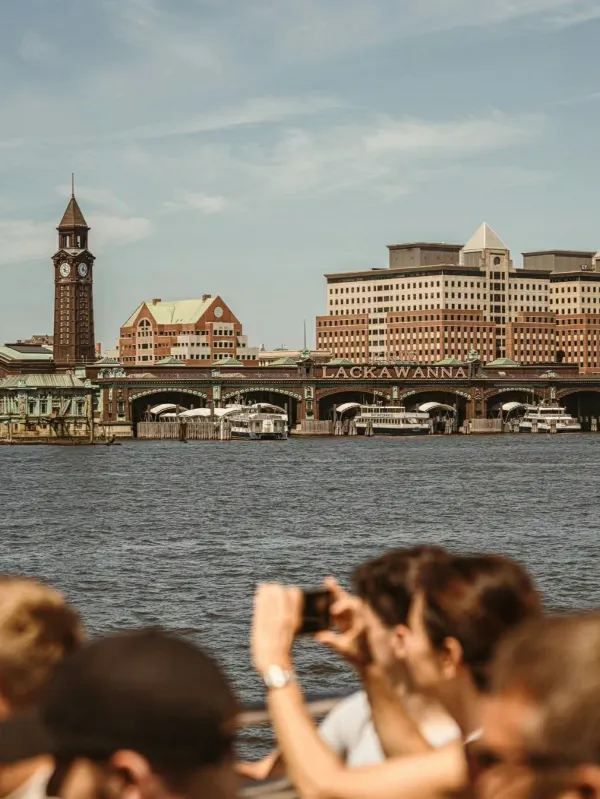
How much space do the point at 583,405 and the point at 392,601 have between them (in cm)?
18327

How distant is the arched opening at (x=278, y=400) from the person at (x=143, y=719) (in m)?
159

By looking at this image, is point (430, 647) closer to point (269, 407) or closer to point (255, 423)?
point (255, 423)

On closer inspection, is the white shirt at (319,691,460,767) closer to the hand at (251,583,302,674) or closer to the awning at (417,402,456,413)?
the hand at (251,583,302,674)

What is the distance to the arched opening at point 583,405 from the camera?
181625 millimetres

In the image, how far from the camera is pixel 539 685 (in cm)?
314

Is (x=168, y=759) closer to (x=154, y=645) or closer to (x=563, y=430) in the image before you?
(x=154, y=645)

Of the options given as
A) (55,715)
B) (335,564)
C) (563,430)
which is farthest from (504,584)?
(563,430)

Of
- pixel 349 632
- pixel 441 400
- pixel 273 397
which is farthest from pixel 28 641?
pixel 441 400

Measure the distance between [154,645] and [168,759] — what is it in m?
0.24

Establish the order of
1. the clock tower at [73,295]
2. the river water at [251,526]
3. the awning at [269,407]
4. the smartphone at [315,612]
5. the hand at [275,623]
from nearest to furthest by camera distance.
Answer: the hand at [275,623] → the smartphone at [315,612] → the river water at [251,526] → the awning at [269,407] → the clock tower at [73,295]

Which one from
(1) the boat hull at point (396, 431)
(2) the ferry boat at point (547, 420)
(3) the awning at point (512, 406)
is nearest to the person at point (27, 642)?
(1) the boat hull at point (396, 431)

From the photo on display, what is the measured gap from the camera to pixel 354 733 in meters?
5.14

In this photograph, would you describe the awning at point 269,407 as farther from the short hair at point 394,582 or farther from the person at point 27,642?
the person at point 27,642

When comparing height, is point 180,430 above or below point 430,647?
above
